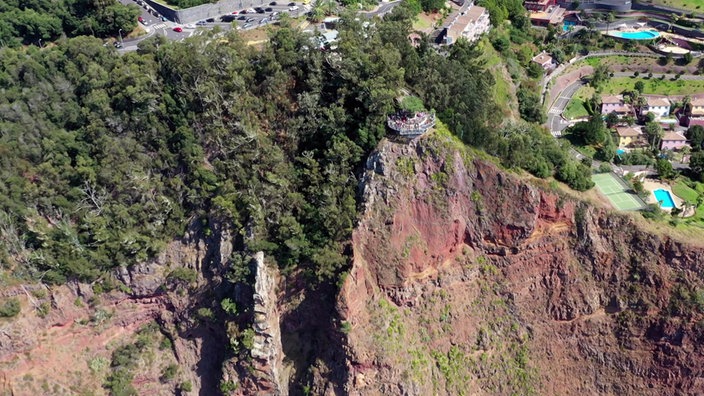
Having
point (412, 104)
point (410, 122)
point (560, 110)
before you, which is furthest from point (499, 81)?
point (410, 122)

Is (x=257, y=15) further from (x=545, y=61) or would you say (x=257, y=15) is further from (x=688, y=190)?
(x=688, y=190)

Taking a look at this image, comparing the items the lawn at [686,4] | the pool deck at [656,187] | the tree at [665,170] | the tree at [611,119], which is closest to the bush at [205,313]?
the pool deck at [656,187]

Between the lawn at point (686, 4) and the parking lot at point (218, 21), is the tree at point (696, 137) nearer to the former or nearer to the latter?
the lawn at point (686, 4)

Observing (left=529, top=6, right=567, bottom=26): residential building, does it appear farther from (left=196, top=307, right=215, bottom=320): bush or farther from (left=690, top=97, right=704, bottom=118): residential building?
(left=196, top=307, right=215, bottom=320): bush

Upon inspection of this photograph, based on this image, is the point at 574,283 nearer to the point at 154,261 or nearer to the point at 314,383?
the point at 314,383

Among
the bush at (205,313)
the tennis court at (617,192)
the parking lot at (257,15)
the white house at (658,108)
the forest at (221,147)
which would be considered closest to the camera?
the forest at (221,147)

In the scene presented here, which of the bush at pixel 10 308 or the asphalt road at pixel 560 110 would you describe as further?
the asphalt road at pixel 560 110
